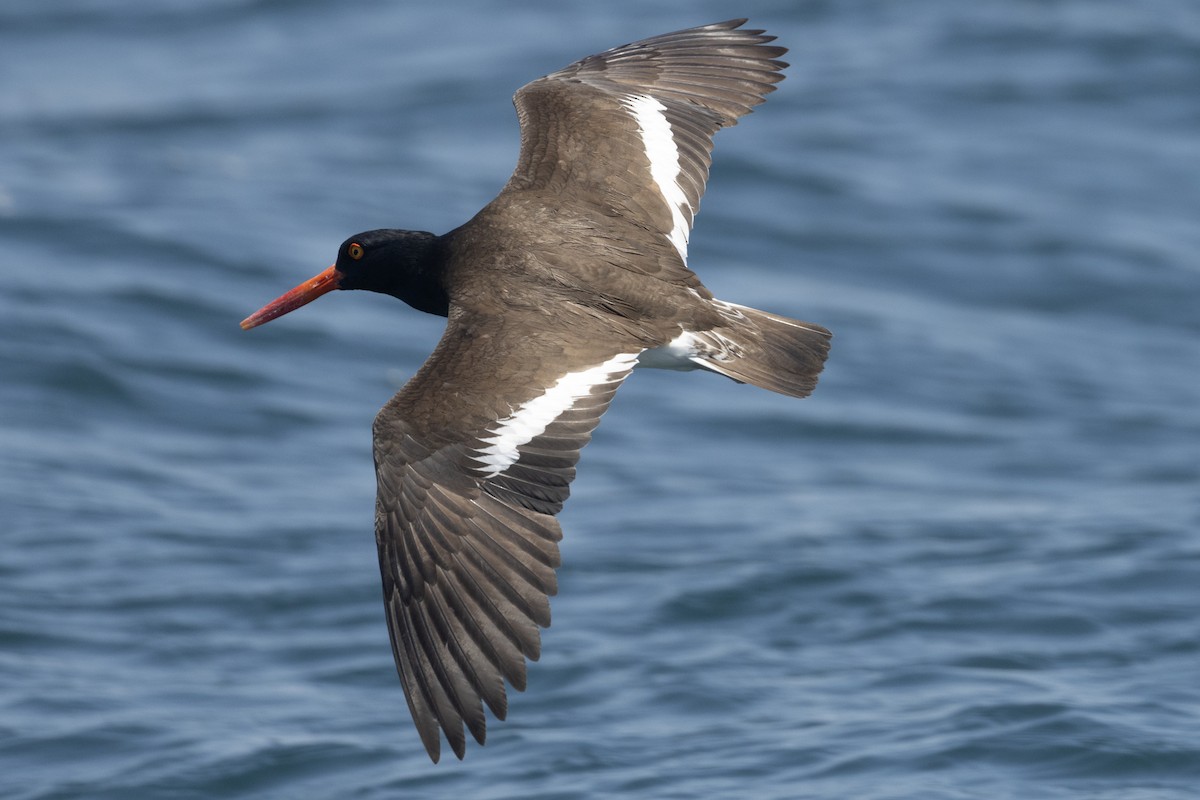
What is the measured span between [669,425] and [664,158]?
3.82 meters

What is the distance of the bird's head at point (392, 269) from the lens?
26.3 feet

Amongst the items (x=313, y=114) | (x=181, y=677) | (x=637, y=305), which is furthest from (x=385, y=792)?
(x=313, y=114)

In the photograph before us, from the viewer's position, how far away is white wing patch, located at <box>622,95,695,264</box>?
27.3ft

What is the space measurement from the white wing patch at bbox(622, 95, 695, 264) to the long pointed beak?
1600 millimetres

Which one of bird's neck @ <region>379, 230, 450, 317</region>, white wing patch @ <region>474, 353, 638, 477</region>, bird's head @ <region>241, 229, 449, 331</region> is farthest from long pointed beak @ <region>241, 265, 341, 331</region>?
white wing patch @ <region>474, 353, 638, 477</region>

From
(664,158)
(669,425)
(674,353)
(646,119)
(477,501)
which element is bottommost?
(669,425)

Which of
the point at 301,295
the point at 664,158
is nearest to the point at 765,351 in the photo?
the point at 664,158

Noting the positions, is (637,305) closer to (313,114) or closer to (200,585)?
(200,585)

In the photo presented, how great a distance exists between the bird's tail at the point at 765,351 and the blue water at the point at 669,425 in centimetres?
175

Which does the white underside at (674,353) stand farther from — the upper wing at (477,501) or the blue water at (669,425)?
the blue water at (669,425)

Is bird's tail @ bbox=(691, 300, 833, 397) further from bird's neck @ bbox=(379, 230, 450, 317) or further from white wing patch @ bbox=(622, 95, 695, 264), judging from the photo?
bird's neck @ bbox=(379, 230, 450, 317)

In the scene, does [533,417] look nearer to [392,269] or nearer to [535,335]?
[535,335]

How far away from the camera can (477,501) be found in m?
6.51

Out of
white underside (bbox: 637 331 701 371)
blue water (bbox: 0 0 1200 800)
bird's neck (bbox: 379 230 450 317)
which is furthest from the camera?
blue water (bbox: 0 0 1200 800)
